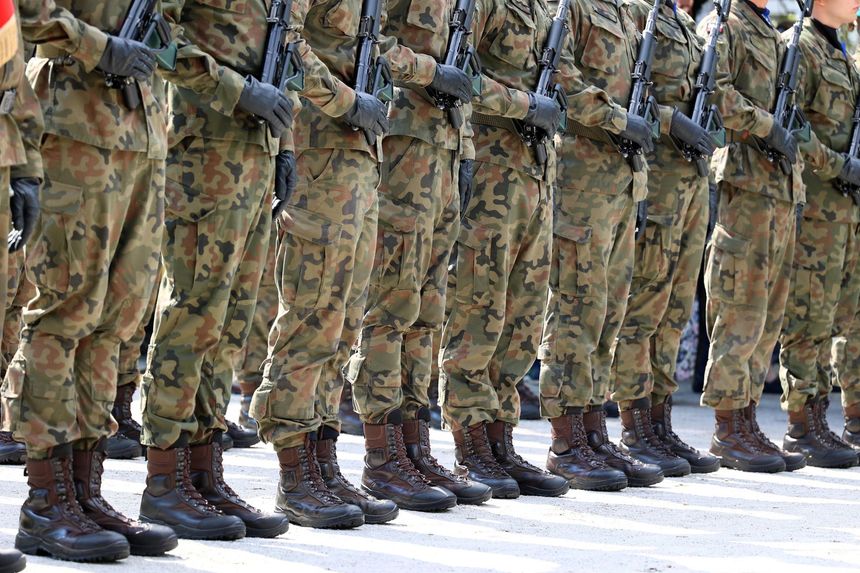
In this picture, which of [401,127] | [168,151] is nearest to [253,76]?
[168,151]

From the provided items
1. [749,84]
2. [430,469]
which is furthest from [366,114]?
[749,84]

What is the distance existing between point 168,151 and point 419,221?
117 cm

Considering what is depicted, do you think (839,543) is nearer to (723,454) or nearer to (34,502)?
(723,454)

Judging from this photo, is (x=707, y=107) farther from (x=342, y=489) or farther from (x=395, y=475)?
(x=342, y=489)

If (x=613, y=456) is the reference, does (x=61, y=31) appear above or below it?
above

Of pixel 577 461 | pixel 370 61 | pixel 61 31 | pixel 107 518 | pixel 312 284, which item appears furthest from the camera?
pixel 577 461

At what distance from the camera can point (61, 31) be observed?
3.72m

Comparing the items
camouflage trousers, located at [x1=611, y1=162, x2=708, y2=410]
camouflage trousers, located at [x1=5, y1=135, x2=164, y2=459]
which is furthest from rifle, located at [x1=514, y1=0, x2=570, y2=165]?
camouflage trousers, located at [x1=5, y1=135, x2=164, y2=459]

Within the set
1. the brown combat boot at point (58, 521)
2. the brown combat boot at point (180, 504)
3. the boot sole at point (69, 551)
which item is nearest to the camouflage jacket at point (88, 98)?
the brown combat boot at point (58, 521)

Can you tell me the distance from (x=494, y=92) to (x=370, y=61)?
2.82 feet

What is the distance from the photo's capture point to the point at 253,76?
443 centimetres

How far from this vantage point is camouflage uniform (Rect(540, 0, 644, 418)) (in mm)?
6305

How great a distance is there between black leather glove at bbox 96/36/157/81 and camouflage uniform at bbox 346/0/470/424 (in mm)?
1399

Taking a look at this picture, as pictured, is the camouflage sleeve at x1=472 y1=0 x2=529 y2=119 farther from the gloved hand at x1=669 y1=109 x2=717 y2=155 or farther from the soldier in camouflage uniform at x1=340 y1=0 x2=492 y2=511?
the gloved hand at x1=669 y1=109 x2=717 y2=155
